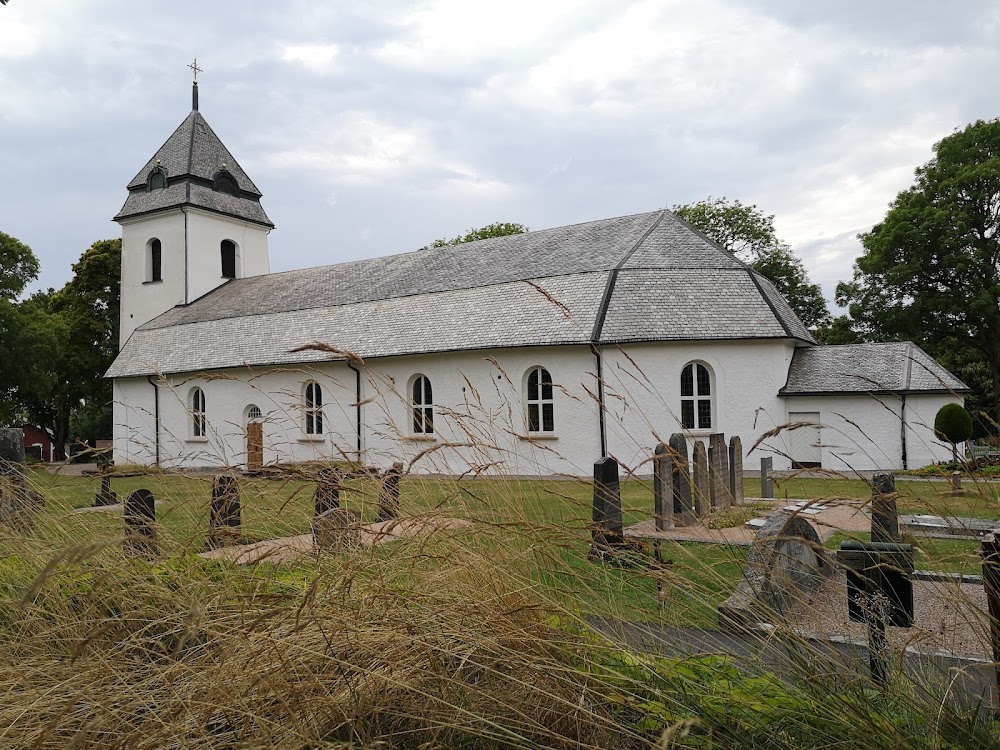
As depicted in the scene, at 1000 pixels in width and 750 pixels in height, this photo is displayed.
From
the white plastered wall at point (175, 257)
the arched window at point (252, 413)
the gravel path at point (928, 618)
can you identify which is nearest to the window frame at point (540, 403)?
the arched window at point (252, 413)

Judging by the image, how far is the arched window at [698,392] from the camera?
20922 millimetres

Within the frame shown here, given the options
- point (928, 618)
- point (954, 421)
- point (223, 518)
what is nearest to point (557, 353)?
point (954, 421)

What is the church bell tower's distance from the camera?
32312 mm

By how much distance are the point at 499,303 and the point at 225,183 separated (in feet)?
58.5

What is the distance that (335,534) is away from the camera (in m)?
2.92

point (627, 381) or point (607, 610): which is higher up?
point (627, 381)

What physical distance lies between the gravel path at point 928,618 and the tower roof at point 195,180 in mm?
31844

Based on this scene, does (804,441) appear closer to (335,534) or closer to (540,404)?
(540,404)

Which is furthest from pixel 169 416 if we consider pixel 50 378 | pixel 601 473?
pixel 601 473

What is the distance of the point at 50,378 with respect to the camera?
34312 mm

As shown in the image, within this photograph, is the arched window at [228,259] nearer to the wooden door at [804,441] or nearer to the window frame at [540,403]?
the window frame at [540,403]

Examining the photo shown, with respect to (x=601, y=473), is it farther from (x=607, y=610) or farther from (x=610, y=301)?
(x=610, y=301)

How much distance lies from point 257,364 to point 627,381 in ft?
41.1

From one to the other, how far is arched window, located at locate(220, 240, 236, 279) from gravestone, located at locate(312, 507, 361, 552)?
33.4m
